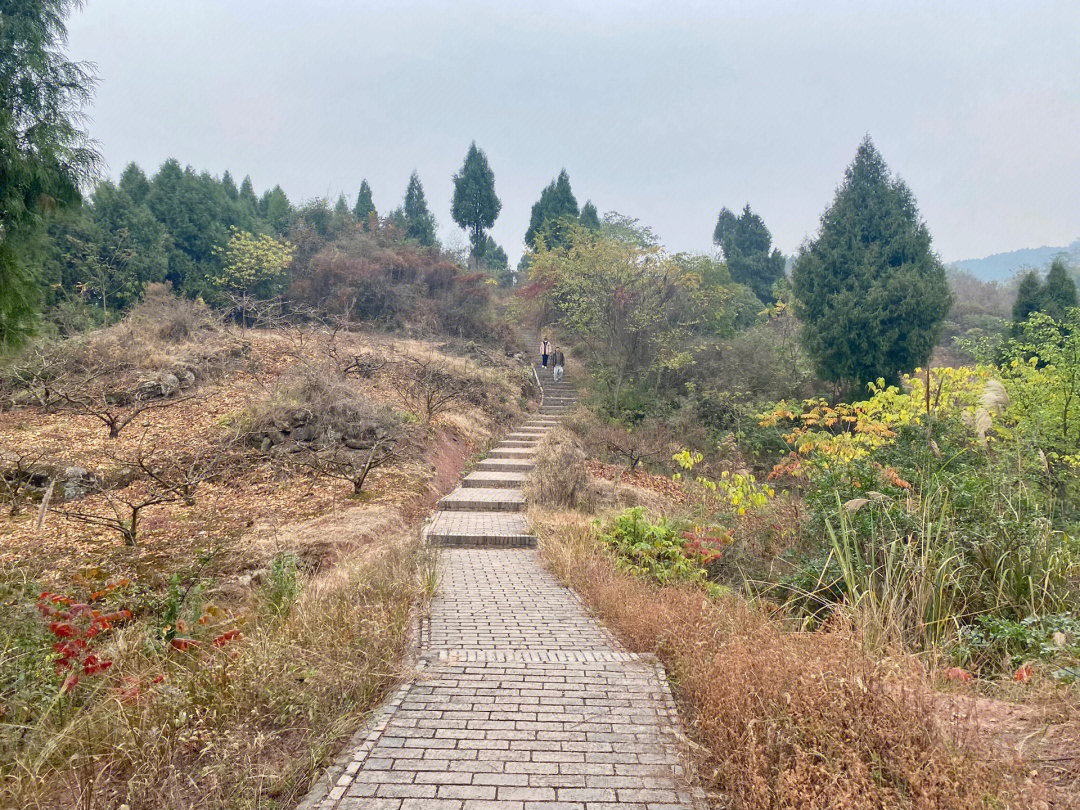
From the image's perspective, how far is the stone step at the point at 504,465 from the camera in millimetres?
12031

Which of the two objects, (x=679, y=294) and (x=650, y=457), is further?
(x=679, y=294)

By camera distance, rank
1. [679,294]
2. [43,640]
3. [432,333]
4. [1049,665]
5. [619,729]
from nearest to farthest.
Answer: [619,729] < [1049,665] < [43,640] < [679,294] < [432,333]

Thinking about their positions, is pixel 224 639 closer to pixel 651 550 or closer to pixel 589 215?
pixel 651 550

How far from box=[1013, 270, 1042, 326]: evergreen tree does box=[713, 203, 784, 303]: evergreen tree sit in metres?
16.4

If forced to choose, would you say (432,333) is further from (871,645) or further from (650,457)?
(871,645)

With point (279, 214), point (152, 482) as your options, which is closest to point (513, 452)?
point (152, 482)

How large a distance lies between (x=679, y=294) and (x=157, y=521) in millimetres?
14630

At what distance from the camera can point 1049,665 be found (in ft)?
10.7

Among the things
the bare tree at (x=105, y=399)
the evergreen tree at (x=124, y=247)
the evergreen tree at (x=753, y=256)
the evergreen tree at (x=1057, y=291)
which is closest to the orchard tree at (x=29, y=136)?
the bare tree at (x=105, y=399)

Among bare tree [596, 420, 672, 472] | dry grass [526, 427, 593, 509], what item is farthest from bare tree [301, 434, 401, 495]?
bare tree [596, 420, 672, 472]

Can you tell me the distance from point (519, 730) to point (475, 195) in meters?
42.2

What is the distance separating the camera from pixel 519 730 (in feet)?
10.0

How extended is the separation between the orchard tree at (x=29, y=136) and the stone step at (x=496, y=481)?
6.58 metres

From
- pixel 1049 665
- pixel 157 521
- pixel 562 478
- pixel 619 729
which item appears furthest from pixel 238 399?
pixel 1049 665
